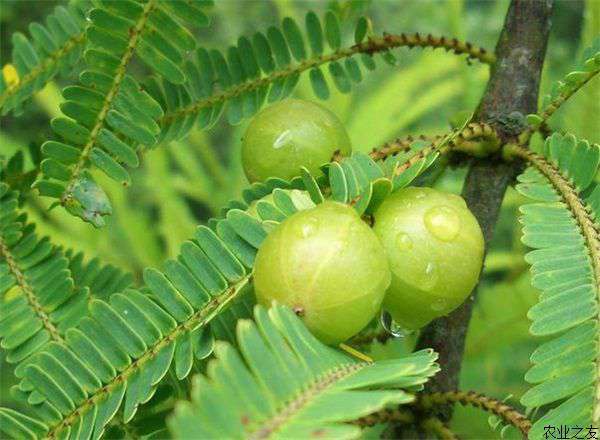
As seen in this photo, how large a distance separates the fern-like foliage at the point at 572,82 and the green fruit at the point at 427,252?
195 millimetres

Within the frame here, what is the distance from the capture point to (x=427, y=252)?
653mm

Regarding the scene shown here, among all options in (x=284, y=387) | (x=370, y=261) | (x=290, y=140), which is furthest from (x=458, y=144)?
(x=284, y=387)

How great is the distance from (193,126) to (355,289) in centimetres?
43

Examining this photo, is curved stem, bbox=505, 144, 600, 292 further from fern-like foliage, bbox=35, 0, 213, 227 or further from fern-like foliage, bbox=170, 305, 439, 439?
fern-like foliage, bbox=35, 0, 213, 227

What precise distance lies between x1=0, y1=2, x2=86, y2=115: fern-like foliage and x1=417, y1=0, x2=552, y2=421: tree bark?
19.4 inches

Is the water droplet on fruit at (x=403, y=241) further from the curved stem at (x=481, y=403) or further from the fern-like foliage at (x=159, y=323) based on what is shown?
the curved stem at (x=481, y=403)

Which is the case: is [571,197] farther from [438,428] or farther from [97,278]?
[97,278]

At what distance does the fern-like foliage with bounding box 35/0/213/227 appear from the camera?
80 cm

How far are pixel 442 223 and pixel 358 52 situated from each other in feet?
1.26

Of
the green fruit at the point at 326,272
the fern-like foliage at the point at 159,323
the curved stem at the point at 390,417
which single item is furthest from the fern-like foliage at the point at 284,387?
the curved stem at the point at 390,417

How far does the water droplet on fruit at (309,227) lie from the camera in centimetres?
60

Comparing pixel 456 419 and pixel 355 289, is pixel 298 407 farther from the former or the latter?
pixel 456 419

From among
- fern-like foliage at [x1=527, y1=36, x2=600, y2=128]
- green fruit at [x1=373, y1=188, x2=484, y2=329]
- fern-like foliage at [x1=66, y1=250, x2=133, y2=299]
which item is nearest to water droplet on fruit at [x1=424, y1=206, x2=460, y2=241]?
green fruit at [x1=373, y1=188, x2=484, y2=329]

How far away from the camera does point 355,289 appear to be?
0.59 metres
